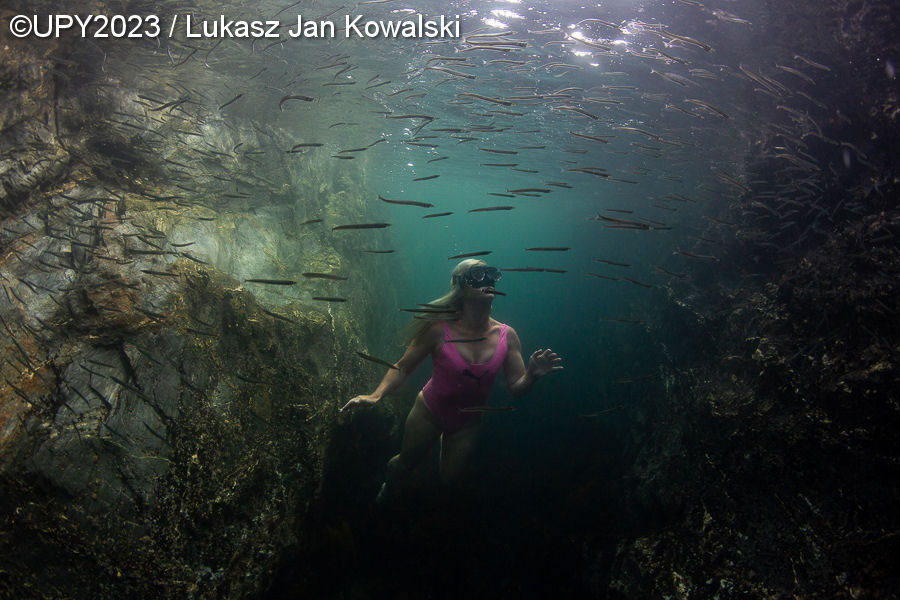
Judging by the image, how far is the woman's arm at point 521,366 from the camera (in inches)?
149

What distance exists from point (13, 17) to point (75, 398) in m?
8.94

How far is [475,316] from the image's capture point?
4.12m

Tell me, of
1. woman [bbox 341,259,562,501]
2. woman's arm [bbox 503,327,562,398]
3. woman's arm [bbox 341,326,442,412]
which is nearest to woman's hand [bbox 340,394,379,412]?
woman [bbox 341,259,562,501]

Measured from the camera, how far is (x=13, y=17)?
678 cm

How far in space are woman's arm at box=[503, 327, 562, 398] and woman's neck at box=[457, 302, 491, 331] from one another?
0.45 metres

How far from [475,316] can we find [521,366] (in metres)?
0.94

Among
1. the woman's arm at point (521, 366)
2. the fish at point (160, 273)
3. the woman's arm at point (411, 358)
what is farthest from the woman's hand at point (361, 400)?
the fish at point (160, 273)

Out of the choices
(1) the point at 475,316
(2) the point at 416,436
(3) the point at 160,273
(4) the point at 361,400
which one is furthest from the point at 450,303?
(3) the point at 160,273

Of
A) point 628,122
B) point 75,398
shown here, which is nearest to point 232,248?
point 75,398

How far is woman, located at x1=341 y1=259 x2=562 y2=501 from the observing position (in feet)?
13.1

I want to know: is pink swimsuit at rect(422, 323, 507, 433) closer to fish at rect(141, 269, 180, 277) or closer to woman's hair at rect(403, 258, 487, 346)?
woman's hair at rect(403, 258, 487, 346)

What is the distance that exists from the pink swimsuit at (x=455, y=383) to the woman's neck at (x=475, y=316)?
0.79 ft

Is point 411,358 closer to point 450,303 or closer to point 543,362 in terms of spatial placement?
point 450,303

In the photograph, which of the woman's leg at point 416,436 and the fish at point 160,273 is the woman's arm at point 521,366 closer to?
the woman's leg at point 416,436
